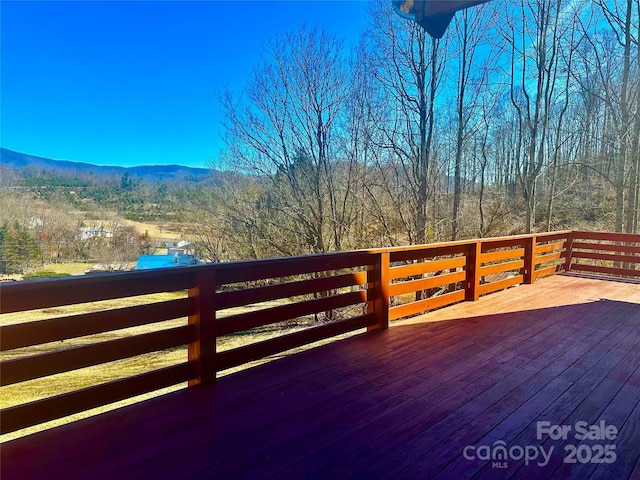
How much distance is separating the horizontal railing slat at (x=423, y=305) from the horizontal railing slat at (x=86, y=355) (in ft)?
6.89

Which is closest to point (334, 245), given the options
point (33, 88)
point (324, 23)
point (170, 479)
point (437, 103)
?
point (437, 103)

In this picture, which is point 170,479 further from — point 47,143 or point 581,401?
point 47,143

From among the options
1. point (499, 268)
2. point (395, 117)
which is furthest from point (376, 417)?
point (395, 117)

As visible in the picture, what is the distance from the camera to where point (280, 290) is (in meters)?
Answer: 2.65

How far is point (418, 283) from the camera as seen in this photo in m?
3.81

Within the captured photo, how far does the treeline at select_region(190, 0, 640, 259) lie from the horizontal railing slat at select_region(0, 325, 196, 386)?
23.4ft

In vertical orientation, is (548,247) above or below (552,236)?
below

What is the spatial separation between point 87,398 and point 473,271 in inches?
161

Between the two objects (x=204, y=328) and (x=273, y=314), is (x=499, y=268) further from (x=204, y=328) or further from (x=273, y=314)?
(x=204, y=328)

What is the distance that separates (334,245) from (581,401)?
7510mm

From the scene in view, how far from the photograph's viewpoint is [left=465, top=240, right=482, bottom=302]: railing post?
14.4 feet

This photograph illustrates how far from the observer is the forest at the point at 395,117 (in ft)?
28.7

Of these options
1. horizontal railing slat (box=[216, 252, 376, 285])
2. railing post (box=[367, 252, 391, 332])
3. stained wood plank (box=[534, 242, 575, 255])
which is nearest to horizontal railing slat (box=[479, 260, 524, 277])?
stained wood plank (box=[534, 242, 575, 255])

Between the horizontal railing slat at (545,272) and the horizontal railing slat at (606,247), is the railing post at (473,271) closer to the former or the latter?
the horizontal railing slat at (545,272)
